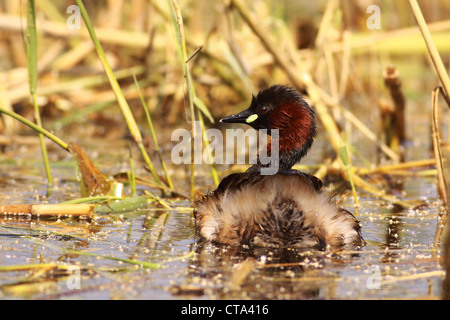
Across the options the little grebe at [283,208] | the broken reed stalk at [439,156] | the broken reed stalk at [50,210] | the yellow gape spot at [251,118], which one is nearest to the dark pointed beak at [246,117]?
the yellow gape spot at [251,118]

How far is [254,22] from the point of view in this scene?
5734mm

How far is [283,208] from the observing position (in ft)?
10.7

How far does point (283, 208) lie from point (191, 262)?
49 cm

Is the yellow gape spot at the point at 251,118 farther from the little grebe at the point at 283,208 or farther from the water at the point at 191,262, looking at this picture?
the water at the point at 191,262

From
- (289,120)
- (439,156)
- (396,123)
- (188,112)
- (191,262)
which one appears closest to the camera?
(191,262)

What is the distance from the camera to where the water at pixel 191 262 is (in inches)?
111

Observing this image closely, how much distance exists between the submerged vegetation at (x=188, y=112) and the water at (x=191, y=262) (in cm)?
2

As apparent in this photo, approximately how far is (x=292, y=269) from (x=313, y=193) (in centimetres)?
40

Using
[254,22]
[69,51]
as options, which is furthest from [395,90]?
[69,51]

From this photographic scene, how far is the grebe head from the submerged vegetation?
51 centimetres

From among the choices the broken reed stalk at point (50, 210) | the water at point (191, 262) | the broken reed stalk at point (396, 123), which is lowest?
the water at point (191, 262)

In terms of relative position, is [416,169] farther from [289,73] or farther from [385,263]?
[385,263]

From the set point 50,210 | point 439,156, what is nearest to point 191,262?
point 50,210

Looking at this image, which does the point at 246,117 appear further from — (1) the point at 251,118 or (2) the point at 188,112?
(2) the point at 188,112
